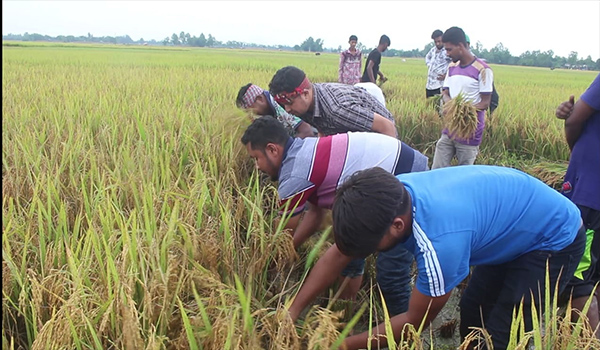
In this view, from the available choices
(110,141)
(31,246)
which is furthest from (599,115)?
(110,141)

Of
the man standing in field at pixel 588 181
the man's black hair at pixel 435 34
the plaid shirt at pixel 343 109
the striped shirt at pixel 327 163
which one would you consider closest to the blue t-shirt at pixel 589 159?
the man standing in field at pixel 588 181

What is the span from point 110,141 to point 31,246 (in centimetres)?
114

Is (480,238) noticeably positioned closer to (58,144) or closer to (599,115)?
(599,115)

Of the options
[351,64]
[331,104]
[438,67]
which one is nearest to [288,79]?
[331,104]

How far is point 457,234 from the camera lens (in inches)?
44.8

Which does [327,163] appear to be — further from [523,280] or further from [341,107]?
[523,280]

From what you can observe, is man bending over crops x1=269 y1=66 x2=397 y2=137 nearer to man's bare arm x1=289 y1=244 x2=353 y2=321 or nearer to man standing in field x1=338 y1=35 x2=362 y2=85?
man's bare arm x1=289 y1=244 x2=353 y2=321

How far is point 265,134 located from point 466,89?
2040 millimetres

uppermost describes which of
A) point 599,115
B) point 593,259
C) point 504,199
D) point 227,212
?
point 599,115

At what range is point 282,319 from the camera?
1018 mm

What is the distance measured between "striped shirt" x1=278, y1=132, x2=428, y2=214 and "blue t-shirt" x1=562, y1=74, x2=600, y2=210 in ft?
2.31

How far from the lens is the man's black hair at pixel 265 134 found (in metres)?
1.72

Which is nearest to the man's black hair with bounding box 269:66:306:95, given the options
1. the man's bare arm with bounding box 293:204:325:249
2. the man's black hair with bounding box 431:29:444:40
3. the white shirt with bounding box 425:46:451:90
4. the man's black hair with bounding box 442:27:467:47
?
the man's bare arm with bounding box 293:204:325:249

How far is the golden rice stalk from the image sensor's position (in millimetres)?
2965
